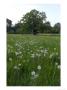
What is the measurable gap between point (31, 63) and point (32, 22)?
0.41 m

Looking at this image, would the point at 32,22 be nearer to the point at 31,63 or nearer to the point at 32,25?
the point at 32,25

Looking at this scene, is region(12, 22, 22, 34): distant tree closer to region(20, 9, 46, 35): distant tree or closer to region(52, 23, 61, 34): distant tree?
region(20, 9, 46, 35): distant tree

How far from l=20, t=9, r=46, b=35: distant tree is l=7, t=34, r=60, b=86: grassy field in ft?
0.23

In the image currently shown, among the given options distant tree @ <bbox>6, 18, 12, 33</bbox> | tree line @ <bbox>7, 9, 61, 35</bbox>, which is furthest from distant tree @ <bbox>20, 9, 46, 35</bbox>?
distant tree @ <bbox>6, 18, 12, 33</bbox>

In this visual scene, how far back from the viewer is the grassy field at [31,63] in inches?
178

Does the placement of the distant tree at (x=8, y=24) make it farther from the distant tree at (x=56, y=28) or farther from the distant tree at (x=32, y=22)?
the distant tree at (x=56, y=28)

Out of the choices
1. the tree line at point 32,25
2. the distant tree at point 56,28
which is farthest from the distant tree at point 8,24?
the distant tree at point 56,28

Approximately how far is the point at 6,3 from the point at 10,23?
20 cm

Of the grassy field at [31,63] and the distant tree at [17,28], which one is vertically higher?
the distant tree at [17,28]

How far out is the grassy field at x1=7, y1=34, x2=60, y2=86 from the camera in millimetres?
4523

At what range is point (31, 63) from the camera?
453 cm
